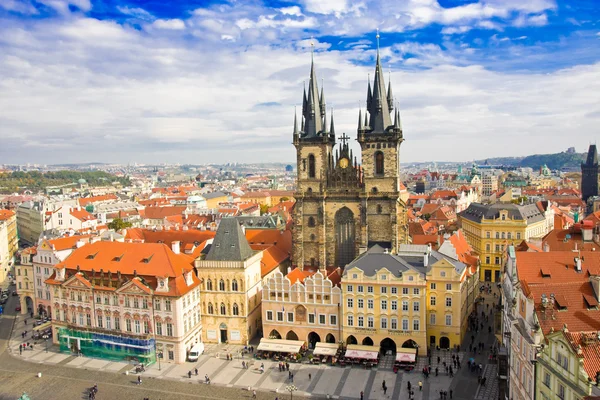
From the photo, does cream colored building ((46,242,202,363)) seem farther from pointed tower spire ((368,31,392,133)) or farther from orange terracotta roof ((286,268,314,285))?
pointed tower spire ((368,31,392,133))

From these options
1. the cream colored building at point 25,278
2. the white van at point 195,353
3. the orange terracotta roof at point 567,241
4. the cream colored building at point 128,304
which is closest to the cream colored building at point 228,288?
the cream colored building at point 128,304

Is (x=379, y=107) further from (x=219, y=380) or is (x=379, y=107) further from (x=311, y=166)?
(x=219, y=380)

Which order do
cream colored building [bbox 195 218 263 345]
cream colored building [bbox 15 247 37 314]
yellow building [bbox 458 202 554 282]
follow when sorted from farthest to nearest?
yellow building [bbox 458 202 554 282] → cream colored building [bbox 15 247 37 314] → cream colored building [bbox 195 218 263 345]

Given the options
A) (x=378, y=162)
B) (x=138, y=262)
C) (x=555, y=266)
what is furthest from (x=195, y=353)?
(x=555, y=266)

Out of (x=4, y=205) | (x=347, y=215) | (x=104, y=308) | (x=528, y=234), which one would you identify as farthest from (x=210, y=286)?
(x=4, y=205)

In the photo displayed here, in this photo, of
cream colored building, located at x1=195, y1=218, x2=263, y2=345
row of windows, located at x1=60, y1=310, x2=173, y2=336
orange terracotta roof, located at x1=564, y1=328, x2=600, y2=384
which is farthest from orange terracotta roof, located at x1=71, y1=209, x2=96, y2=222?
orange terracotta roof, located at x1=564, y1=328, x2=600, y2=384

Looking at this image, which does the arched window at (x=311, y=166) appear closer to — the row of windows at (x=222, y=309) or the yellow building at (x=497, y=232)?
the row of windows at (x=222, y=309)
